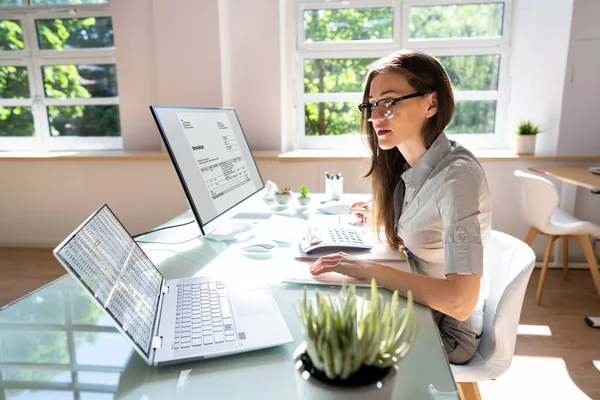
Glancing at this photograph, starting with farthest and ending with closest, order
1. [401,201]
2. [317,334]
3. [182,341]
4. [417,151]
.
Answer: [401,201] → [417,151] → [182,341] → [317,334]

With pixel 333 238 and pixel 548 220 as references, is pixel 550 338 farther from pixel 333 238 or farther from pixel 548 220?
pixel 333 238

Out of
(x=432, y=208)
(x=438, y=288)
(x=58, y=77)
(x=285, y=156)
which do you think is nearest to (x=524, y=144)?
(x=285, y=156)

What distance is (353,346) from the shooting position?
57cm

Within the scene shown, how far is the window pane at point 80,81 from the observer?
152 inches

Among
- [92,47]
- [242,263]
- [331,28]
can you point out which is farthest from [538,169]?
[92,47]

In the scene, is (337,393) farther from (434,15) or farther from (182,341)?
(434,15)

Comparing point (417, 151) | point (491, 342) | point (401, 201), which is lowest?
point (491, 342)

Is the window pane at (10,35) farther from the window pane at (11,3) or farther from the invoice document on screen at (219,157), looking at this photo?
the invoice document on screen at (219,157)

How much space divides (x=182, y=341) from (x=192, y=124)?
783mm

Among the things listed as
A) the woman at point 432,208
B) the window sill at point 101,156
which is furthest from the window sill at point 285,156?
the woman at point 432,208

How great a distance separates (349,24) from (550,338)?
2.72m

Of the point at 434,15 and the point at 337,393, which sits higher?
the point at 434,15

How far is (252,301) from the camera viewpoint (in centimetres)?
94

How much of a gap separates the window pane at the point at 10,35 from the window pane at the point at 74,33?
0.18 m
